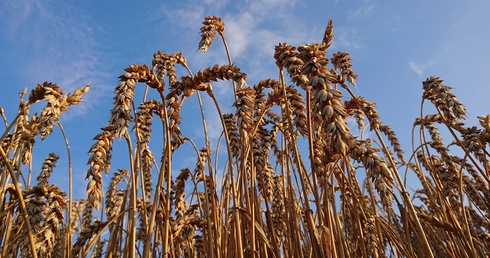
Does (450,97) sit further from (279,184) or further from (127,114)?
(127,114)

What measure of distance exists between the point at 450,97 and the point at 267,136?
1520 millimetres

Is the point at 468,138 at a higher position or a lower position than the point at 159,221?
higher

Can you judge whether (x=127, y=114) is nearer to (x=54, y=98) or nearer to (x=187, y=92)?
(x=54, y=98)

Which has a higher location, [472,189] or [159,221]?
[472,189]

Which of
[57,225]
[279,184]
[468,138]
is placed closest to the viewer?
[57,225]

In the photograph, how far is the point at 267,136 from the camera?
2957 mm

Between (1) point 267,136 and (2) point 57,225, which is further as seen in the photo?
(1) point 267,136

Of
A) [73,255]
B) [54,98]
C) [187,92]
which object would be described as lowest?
[73,255]

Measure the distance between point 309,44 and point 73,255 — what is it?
5.78ft

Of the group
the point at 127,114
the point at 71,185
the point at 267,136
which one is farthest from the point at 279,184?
the point at 127,114

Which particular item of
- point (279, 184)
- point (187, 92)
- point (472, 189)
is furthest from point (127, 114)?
point (472, 189)

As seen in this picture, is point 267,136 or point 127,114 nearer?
point 127,114

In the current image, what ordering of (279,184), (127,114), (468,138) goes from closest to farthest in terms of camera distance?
(127,114)
(468,138)
(279,184)

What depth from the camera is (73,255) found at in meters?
2.17
